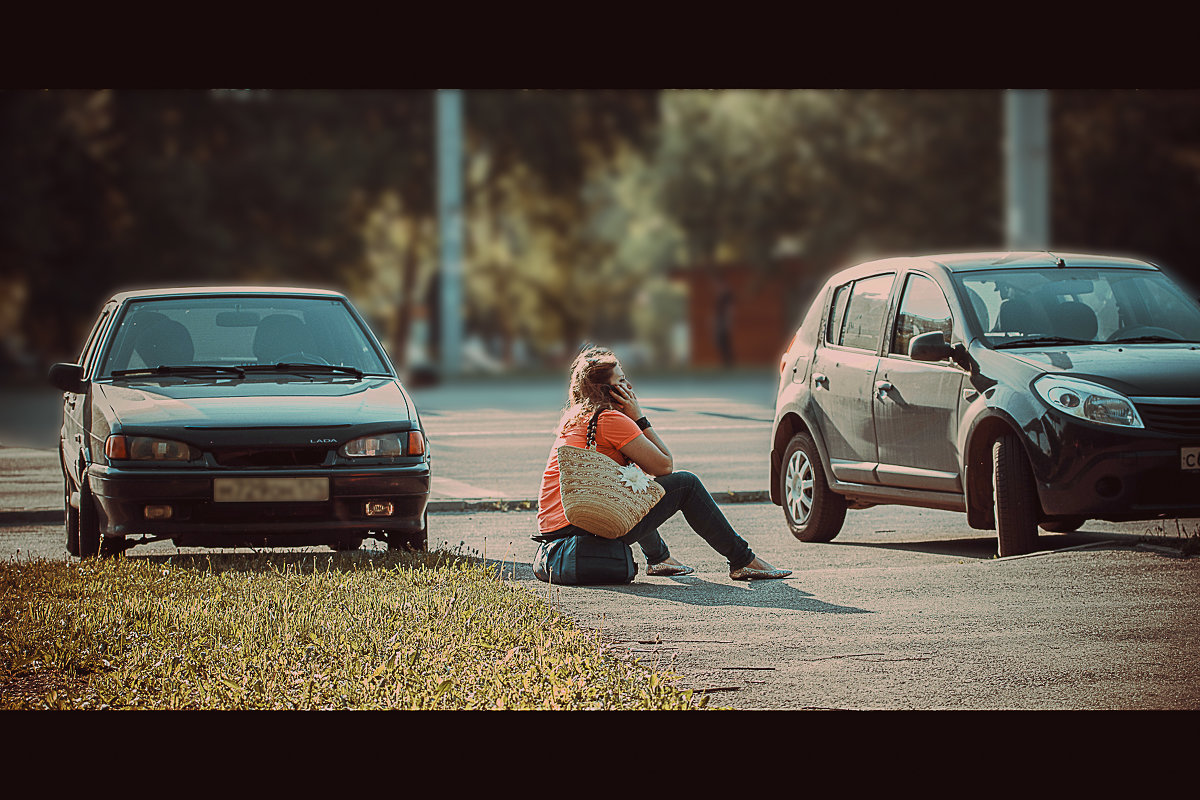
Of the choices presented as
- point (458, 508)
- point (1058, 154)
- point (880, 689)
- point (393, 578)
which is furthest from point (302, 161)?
point (880, 689)

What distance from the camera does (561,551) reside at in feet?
28.8

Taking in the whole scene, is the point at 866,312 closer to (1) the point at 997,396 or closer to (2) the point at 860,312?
(2) the point at 860,312

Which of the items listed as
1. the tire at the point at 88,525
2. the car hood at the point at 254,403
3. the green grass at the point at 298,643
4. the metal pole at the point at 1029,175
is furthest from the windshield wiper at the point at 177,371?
the metal pole at the point at 1029,175

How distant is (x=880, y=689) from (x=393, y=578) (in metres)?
3.11

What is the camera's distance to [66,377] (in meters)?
9.87

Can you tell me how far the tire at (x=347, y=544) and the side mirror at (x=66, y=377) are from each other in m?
1.75

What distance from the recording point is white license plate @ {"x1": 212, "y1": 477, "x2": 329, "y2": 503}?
349 inches

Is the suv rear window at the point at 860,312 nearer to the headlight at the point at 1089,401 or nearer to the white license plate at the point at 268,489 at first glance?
the headlight at the point at 1089,401

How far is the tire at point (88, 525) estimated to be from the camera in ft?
30.7

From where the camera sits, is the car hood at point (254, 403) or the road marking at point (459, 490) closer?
the car hood at point (254, 403)

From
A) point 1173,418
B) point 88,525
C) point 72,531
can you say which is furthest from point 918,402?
point 72,531

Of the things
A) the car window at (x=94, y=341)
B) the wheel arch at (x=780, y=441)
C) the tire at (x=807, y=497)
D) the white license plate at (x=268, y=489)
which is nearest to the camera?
the white license plate at (x=268, y=489)

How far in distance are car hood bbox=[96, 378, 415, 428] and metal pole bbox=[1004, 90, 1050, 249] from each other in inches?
843
